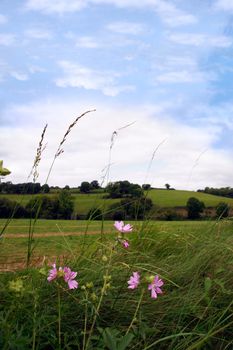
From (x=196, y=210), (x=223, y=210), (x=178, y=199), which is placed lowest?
(x=223, y=210)

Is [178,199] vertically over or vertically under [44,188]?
over

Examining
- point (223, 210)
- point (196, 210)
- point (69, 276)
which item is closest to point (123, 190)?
point (223, 210)

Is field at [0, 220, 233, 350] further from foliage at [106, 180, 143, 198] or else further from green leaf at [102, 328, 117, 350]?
foliage at [106, 180, 143, 198]

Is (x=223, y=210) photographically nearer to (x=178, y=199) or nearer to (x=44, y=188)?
(x=44, y=188)

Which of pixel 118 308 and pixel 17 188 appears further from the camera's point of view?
pixel 17 188

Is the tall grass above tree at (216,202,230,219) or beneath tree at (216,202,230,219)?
beneath

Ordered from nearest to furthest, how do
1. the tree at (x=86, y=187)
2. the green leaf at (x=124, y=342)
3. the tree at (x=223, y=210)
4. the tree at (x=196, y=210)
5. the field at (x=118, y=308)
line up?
the green leaf at (x=124, y=342), the field at (x=118, y=308), the tree at (x=86, y=187), the tree at (x=223, y=210), the tree at (x=196, y=210)

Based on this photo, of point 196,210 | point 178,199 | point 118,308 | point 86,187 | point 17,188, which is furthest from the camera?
point 178,199

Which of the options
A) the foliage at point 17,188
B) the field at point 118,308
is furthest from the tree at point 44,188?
the field at point 118,308

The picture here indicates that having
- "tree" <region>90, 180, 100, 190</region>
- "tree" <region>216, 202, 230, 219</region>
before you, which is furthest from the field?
"tree" <region>216, 202, 230, 219</region>

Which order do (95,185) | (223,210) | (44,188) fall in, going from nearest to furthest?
1. (44,188)
2. (95,185)
3. (223,210)

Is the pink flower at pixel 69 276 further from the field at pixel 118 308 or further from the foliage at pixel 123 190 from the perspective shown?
the foliage at pixel 123 190

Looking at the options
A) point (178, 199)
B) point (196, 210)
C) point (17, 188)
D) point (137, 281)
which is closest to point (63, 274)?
point (137, 281)

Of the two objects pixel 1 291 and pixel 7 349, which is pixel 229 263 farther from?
pixel 7 349
